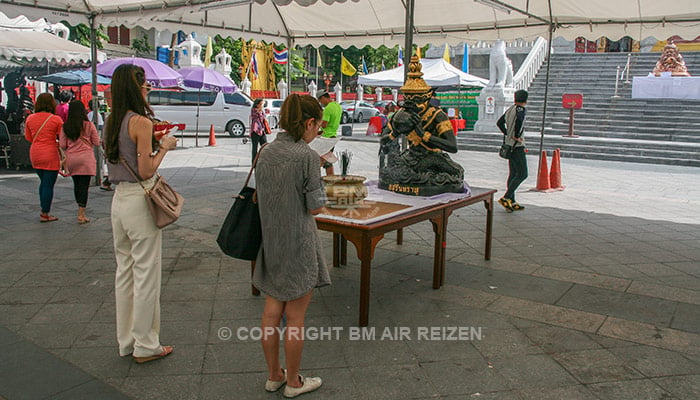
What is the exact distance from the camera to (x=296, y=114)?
2992 mm

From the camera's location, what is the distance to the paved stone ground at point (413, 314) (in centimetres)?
338

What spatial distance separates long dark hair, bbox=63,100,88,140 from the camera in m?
7.16

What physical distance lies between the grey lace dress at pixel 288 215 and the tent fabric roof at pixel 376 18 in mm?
4566

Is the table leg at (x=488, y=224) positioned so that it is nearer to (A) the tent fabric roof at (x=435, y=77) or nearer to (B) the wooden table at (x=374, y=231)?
(B) the wooden table at (x=374, y=231)

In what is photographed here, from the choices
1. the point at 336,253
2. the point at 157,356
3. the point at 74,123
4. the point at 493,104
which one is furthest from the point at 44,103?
the point at 493,104

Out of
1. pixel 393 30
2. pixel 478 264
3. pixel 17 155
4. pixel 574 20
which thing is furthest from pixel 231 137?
pixel 478 264

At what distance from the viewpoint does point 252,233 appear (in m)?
3.17

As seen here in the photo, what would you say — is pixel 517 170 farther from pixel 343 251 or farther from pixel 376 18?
pixel 376 18

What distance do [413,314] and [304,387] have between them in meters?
1.45

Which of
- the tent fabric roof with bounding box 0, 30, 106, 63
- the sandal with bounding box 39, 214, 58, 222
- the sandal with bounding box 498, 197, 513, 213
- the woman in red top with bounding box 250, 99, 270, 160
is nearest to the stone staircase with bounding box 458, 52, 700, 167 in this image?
the woman in red top with bounding box 250, 99, 270, 160

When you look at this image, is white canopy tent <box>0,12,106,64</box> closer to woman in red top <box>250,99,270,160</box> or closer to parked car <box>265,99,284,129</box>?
woman in red top <box>250,99,270,160</box>

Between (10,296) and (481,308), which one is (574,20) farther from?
(10,296)

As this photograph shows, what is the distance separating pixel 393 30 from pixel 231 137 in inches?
458

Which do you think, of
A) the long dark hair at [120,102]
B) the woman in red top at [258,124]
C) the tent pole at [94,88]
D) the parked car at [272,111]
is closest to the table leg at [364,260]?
the long dark hair at [120,102]
